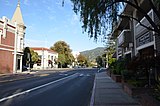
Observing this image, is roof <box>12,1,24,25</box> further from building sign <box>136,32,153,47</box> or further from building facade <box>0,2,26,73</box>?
building sign <box>136,32,153,47</box>

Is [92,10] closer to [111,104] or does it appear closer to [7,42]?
[111,104]

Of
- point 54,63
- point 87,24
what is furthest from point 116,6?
point 54,63

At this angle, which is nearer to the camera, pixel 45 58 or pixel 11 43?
pixel 11 43

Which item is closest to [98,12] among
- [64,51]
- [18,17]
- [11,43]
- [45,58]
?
[11,43]

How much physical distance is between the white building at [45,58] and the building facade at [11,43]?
36398 mm

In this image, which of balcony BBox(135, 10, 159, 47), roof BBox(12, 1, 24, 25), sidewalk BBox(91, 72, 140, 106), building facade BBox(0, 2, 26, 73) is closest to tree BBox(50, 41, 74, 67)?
roof BBox(12, 1, 24, 25)

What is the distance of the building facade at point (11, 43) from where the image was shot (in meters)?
44.5

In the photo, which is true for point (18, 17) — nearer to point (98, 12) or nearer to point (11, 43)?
point (11, 43)

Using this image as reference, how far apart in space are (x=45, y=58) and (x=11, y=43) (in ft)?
150

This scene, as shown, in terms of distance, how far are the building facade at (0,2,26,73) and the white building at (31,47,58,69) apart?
119ft

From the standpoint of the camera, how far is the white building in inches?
3610

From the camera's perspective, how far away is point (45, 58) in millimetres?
94125

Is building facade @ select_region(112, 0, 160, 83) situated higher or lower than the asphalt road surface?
higher

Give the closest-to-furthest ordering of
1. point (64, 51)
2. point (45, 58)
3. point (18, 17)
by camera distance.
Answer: point (18, 17) → point (45, 58) → point (64, 51)
